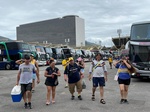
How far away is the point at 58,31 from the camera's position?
127812mm

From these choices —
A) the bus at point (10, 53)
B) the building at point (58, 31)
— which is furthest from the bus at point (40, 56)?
the building at point (58, 31)

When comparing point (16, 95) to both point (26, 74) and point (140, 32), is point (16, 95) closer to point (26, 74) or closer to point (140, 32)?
point (26, 74)

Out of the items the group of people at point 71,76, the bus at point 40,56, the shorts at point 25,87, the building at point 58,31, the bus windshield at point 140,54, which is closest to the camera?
the shorts at point 25,87

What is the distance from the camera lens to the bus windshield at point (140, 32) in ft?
51.3

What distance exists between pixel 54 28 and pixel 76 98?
4730 inches

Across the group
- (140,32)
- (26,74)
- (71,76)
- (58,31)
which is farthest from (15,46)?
(58,31)

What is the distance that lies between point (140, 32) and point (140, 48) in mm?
1111

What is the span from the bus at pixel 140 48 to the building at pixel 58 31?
108 meters

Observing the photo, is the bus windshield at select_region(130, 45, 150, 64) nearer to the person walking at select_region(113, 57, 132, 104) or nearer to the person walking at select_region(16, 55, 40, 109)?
the person walking at select_region(113, 57, 132, 104)

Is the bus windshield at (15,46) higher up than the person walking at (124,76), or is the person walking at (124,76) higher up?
the bus windshield at (15,46)

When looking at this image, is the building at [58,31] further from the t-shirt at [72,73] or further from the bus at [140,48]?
the t-shirt at [72,73]

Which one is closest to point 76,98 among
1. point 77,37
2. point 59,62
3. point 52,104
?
point 52,104

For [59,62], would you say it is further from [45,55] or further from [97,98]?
[97,98]

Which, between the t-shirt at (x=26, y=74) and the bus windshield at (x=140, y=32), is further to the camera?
the bus windshield at (x=140, y=32)
